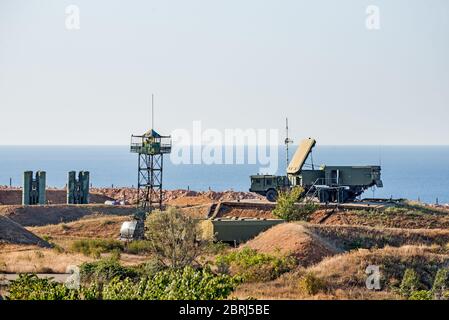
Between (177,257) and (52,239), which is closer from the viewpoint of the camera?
(177,257)

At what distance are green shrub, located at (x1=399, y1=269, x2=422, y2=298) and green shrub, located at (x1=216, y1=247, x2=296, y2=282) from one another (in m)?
4.27

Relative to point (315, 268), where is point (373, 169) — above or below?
above

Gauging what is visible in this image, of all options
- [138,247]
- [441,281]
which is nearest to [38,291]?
[441,281]

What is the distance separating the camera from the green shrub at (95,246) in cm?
3975

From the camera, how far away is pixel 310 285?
29.2m

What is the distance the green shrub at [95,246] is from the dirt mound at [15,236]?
1493 millimetres

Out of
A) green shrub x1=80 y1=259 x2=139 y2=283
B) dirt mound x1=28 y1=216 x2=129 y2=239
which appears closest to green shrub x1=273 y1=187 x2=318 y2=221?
dirt mound x1=28 y1=216 x2=129 y2=239

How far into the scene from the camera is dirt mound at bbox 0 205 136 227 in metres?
54.4

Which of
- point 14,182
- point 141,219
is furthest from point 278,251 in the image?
point 14,182

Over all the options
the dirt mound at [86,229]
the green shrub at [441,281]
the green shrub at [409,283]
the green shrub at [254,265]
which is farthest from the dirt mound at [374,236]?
the dirt mound at [86,229]

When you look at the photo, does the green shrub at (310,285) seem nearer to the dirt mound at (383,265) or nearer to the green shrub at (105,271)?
the dirt mound at (383,265)

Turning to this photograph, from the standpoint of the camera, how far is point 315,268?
32938 millimetres
